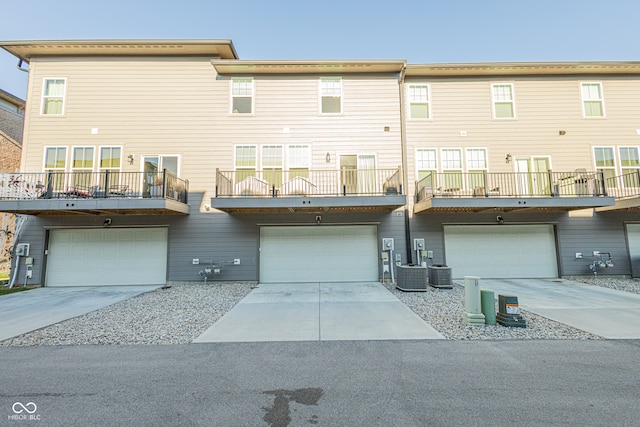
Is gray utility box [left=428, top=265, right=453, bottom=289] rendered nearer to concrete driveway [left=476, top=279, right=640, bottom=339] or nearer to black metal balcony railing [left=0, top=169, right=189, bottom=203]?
concrete driveway [left=476, top=279, right=640, bottom=339]

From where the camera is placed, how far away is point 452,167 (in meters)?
10.7

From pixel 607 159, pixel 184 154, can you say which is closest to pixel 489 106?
pixel 607 159

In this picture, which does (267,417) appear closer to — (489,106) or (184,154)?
(184,154)

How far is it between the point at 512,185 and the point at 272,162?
894cm

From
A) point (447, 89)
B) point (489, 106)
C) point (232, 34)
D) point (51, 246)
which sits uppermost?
point (232, 34)

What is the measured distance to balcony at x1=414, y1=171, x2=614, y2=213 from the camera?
9055 millimetres

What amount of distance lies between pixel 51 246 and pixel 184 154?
5662 millimetres

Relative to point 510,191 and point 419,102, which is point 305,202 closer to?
point 419,102

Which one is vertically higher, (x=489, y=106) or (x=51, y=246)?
(x=489, y=106)

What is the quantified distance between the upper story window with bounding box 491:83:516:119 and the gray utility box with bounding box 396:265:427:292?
7233 mm

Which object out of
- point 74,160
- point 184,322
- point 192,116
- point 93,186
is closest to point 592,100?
point 192,116

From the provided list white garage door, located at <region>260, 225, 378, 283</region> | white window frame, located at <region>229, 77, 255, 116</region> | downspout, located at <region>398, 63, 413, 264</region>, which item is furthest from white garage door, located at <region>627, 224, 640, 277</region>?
white window frame, located at <region>229, 77, 255, 116</region>

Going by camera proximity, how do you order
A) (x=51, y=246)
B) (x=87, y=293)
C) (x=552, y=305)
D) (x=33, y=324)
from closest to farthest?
(x=33, y=324), (x=552, y=305), (x=87, y=293), (x=51, y=246)

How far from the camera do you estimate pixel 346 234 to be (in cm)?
1028
